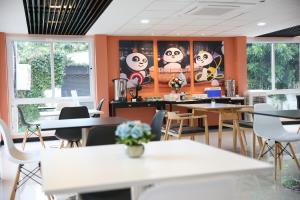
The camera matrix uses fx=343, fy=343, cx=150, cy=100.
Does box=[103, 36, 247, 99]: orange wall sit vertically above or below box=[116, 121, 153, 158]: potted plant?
above

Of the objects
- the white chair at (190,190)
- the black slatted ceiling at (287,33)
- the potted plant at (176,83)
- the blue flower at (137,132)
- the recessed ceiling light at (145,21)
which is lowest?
the white chair at (190,190)

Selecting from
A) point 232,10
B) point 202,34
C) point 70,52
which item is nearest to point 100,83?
point 70,52

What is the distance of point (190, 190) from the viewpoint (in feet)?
4.10

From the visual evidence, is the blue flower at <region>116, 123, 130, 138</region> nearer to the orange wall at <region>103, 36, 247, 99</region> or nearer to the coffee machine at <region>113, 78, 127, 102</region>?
the coffee machine at <region>113, 78, 127, 102</region>

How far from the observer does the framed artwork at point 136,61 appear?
8172mm

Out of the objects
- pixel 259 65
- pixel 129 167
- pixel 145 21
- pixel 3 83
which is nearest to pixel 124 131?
pixel 129 167

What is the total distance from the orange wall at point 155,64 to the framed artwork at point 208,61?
12cm

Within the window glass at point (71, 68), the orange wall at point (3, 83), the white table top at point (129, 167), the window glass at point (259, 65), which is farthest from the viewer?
the window glass at point (259, 65)

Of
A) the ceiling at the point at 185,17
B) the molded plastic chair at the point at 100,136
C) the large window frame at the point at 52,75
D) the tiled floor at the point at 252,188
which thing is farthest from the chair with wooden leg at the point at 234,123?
the large window frame at the point at 52,75

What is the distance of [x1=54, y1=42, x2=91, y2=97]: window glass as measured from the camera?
8055 mm

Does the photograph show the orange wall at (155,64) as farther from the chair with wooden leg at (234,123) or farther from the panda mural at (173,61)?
the chair with wooden leg at (234,123)

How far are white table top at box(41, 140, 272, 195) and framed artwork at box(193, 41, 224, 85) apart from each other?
6.81m

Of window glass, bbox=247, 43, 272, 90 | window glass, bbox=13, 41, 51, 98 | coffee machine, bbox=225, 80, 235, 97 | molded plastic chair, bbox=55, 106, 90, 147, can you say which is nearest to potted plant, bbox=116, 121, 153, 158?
molded plastic chair, bbox=55, 106, 90, 147

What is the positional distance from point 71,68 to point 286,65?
5.88 metres
